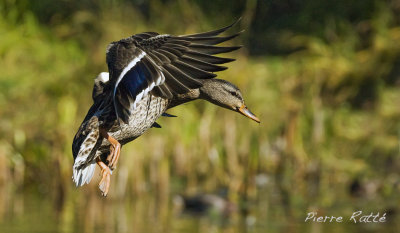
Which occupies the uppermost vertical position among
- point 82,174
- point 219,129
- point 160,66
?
point 219,129

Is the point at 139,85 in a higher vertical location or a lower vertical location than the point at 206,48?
lower

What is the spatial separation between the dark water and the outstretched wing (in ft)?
13.3

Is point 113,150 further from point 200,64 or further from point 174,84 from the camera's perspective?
point 200,64

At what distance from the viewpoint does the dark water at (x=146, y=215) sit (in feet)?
30.0

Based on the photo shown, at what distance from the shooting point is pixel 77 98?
11797mm

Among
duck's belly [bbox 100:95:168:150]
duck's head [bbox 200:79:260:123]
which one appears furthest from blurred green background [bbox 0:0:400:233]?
duck's belly [bbox 100:95:168:150]

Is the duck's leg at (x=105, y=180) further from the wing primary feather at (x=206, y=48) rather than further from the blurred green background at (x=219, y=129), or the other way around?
the blurred green background at (x=219, y=129)

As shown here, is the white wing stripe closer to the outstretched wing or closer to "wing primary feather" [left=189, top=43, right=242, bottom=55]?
the outstretched wing

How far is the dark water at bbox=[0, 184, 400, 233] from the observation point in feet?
30.0

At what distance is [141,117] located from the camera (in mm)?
5082

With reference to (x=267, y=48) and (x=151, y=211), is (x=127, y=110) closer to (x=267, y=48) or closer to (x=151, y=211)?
(x=151, y=211)

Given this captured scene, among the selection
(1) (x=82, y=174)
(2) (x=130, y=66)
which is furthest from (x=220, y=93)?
(1) (x=82, y=174)

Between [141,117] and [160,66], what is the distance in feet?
0.93

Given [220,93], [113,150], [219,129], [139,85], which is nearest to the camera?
[139,85]
